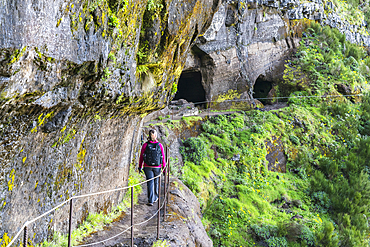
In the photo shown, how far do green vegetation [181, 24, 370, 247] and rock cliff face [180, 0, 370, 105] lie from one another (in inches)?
A: 50.9

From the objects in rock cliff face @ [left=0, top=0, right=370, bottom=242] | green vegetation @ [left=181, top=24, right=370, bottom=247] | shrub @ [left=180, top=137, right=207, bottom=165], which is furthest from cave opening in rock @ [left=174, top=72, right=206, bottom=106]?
rock cliff face @ [left=0, top=0, right=370, bottom=242]

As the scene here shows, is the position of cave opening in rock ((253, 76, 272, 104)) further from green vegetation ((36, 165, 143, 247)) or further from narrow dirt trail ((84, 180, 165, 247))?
narrow dirt trail ((84, 180, 165, 247))

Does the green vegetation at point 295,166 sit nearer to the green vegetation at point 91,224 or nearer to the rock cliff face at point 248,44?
the rock cliff face at point 248,44

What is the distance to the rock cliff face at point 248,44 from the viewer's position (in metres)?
15.7

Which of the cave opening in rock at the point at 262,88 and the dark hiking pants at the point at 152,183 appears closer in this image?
the dark hiking pants at the point at 152,183

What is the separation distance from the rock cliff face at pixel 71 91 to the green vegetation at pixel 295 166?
5454 millimetres

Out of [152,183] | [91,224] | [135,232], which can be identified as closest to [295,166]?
[152,183]

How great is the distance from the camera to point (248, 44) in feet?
58.5

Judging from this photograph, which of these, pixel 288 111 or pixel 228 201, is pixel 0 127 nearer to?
pixel 228 201

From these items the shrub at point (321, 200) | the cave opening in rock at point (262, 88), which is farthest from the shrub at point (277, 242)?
the cave opening in rock at point (262, 88)

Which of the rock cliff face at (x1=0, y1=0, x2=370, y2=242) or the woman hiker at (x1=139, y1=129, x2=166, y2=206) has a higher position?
the rock cliff face at (x1=0, y1=0, x2=370, y2=242)

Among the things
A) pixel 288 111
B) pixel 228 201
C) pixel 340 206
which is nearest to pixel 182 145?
pixel 228 201

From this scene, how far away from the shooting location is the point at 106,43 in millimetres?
4125

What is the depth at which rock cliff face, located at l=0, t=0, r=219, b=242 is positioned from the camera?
2840 mm
